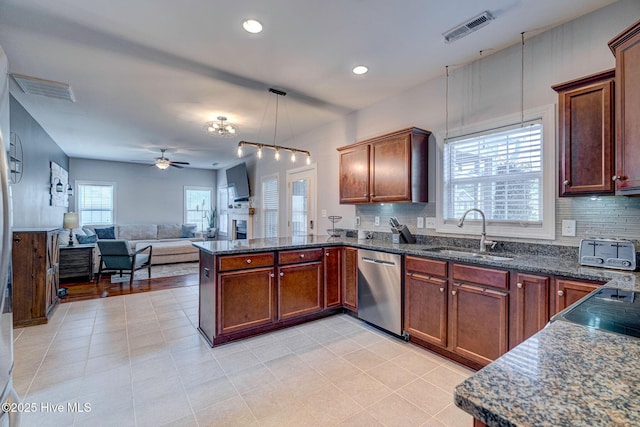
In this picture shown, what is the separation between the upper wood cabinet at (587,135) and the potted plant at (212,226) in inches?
338

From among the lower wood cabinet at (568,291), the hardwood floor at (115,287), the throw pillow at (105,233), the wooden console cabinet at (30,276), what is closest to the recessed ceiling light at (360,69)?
the lower wood cabinet at (568,291)

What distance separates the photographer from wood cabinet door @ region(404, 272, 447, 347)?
2594 mm

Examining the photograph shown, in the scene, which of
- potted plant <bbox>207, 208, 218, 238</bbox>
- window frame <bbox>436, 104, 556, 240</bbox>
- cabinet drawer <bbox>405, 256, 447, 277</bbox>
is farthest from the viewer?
potted plant <bbox>207, 208, 218, 238</bbox>

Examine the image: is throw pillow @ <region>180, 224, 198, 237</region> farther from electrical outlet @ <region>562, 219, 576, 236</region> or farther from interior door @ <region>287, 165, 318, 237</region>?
electrical outlet @ <region>562, 219, 576, 236</region>

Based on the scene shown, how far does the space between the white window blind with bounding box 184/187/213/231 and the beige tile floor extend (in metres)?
6.35

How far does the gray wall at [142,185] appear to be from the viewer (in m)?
8.06

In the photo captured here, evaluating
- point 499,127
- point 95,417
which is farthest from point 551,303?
point 95,417

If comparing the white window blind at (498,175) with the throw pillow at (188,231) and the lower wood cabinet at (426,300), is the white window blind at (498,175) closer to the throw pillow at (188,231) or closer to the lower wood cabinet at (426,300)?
the lower wood cabinet at (426,300)

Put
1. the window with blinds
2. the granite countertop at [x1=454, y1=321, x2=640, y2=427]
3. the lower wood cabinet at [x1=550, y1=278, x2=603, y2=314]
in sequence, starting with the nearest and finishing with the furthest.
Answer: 1. the granite countertop at [x1=454, y1=321, x2=640, y2=427]
2. the lower wood cabinet at [x1=550, y1=278, x2=603, y2=314]
3. the window with blinds

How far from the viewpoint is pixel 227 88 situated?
11.7ft

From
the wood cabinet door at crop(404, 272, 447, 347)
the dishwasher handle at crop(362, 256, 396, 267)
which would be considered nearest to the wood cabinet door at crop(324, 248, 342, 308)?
the dishwasher handle at crop(362, 256, 396, 267)

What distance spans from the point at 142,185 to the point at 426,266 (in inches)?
343

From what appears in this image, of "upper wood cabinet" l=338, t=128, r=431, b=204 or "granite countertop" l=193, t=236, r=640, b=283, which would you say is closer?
"granite countertop" l=193, t=236, r=640, b=283

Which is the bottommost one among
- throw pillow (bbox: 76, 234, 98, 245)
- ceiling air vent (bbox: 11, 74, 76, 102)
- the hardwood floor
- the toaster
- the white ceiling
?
the hardwood floor
